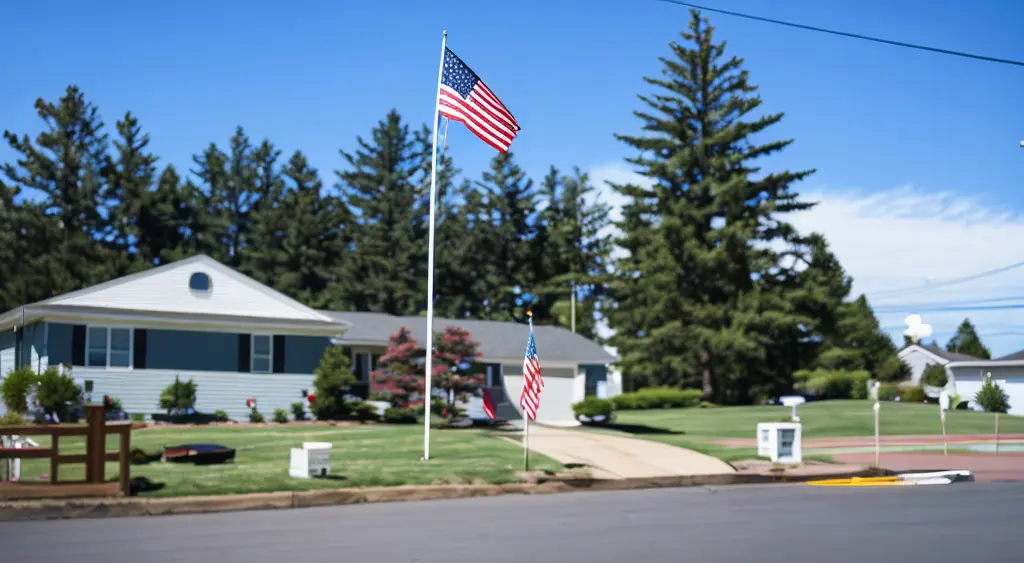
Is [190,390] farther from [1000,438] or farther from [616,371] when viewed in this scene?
[616,371]

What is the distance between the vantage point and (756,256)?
5362 centimetres

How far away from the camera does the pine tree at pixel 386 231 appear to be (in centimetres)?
6844

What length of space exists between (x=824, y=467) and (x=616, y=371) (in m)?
37.9

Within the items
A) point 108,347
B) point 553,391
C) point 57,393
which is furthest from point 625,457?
point 553,391

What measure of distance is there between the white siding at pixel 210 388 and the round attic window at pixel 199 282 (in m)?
2.68

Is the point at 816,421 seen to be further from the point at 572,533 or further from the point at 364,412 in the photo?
the point at 572,533

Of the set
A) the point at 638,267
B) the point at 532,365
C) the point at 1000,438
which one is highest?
the point at 638,267

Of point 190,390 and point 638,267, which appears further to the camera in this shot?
point 638,267

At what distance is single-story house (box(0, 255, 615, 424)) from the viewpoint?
102ft

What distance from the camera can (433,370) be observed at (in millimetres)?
31766

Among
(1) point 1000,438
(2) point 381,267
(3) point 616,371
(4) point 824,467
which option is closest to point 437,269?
(2) point 381,267

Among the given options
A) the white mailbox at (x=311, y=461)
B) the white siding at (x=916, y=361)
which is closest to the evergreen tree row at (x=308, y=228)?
the white siding at (x=916, y=361)

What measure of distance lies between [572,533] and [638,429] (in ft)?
70.1

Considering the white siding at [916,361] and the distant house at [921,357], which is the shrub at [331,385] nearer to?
the distant house at [921,357]
